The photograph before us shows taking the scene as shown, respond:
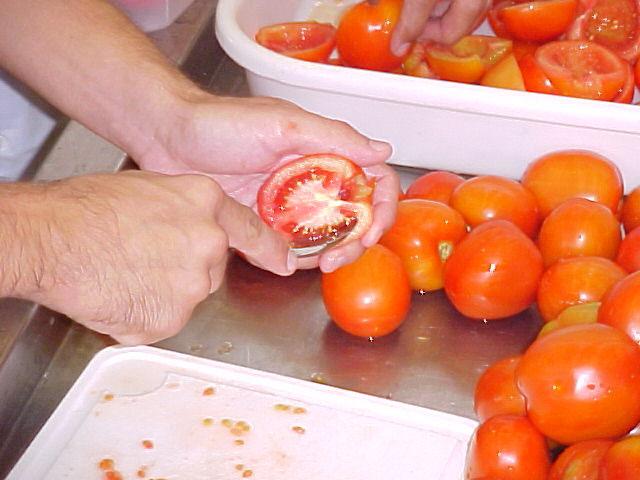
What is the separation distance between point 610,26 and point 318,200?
24.6 inches

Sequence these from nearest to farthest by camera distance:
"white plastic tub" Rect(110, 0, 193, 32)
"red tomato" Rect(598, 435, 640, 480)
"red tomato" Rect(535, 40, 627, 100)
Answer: "red tomato" Rect(598, 435, 640, 480), "red tomato" Rect(535, 40, 627, 100), "white plastic tub" Rect(110, 0, 193, 32)

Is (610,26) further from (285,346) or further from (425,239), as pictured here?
(285,346)

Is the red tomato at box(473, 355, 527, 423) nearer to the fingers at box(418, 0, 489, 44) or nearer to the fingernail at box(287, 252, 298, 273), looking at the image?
the fingernail at box(287, 252, 298, 273)

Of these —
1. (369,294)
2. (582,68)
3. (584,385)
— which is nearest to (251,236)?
(369,294)

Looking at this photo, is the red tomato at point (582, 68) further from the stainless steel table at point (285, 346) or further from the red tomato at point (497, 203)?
the stainless steel table at point (285, 346)

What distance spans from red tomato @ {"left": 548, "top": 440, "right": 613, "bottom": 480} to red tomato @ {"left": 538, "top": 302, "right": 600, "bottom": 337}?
0.17m

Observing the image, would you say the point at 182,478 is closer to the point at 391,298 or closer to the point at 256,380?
the point at 256,380

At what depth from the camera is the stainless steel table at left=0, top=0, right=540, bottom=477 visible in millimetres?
1255

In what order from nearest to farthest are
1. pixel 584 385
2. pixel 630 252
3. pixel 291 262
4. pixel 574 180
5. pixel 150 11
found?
pixel 584 385
pixel 291 262
pixel 630 252
pixel 574 180
pixel 150 11

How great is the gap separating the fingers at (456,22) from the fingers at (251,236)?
1.81ft

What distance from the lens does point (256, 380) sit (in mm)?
1265

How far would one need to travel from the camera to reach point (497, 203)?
139cm

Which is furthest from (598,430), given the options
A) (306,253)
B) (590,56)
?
(590,56)

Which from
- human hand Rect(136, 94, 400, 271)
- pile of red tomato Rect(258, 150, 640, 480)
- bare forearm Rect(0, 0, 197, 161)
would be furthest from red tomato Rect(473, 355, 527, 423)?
bare forearm Rect(0, 0, 197, 161)
